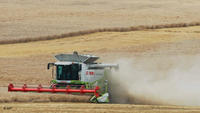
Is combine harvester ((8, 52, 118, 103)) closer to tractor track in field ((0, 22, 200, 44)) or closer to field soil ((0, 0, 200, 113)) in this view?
field soil ((0, 0, 200, 113))

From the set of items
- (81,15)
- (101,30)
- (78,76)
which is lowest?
(78,76)

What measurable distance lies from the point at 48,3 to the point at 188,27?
23058mm

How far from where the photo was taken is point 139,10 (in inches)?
2534

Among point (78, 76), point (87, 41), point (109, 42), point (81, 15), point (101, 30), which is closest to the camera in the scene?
point (78, 76)

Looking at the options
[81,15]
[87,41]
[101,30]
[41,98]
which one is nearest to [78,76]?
[41,98]

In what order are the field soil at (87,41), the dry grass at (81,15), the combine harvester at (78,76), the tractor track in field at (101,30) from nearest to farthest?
1. the field soil at (87,41)
2. the combine harvester at (78,76)
3. the tractor track in field at (101,30)
4. the dry grass at (81,15)

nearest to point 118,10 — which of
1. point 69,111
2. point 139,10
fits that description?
point 139,10

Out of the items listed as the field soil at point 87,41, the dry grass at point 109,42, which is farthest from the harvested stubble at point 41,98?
the dry grass at point 109,42

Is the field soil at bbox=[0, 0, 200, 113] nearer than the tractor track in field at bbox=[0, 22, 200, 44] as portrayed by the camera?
Yes

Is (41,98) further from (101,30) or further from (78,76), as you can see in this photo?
(101,30)

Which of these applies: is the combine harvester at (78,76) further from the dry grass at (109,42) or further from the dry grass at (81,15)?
the dry grass at (81,15)

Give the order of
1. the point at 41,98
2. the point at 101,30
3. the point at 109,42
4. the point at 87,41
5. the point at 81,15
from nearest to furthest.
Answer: the point at 41,98 < the point at 109,42 < the point at 87,41 < the point at 101,30 < the point at 81,15

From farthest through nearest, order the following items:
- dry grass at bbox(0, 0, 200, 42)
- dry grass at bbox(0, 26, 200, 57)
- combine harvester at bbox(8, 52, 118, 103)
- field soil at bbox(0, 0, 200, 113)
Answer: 1. dry grass at bbox(0, 0, 200, 42)
2. dry grass at bbox(0, 26, 200, 57)
3. combine harvester at bbox(8, 52, 118, 103)
4. field soil at bbox(0, 0, 200, 113)

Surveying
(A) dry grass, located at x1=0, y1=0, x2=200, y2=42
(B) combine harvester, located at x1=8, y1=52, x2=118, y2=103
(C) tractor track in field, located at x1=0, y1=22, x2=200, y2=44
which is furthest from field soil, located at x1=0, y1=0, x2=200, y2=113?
(B) combine harvester, located at x1=8, y1=52, x2=118, y2=103
